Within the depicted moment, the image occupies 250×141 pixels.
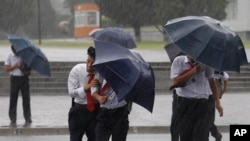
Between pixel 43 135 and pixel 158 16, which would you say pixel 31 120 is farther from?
pixel 158 16

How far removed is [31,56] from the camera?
12.5 meters

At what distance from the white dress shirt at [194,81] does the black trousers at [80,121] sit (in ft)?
3.57

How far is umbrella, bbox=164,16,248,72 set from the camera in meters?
7.34

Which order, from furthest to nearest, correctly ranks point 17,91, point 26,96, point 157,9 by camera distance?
point 157,9
point 26,96
point 17,91

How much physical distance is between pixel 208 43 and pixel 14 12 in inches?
→ 1978

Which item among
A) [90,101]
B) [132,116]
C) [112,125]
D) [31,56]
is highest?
[90,101]

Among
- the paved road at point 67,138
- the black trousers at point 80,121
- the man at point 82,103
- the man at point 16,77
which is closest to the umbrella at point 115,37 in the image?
the man at point 82,103

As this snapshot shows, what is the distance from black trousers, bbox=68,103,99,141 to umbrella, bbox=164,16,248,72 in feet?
4.54

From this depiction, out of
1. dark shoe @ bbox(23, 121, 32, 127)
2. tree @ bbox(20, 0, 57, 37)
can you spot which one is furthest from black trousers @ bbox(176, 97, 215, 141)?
tree @ bbox(20, 0, 57, 37)

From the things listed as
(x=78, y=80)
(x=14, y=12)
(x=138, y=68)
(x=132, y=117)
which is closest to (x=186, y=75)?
(x=138, y=68)

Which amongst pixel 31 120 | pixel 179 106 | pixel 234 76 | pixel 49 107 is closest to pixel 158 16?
pixel 234 76

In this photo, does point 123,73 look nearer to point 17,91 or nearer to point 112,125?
point 112,125

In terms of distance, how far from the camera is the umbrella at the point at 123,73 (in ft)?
22.1

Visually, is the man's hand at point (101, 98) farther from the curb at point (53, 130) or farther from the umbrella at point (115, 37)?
the curb at point (53, 130)
